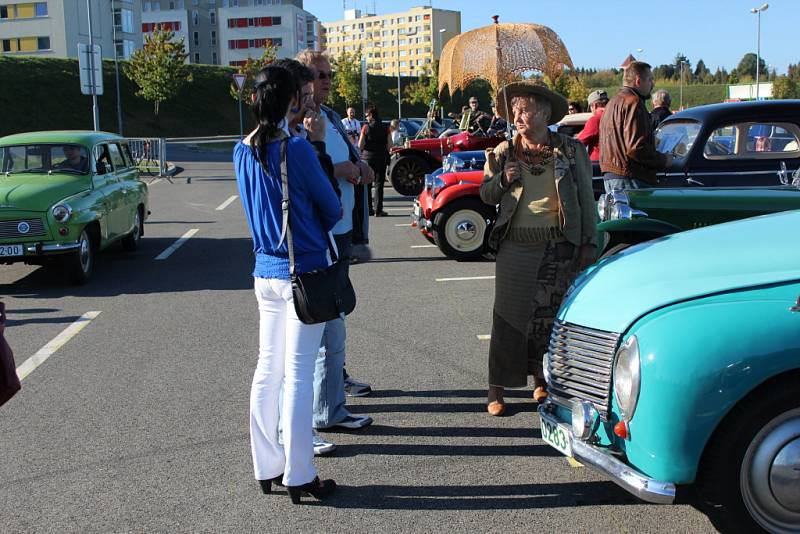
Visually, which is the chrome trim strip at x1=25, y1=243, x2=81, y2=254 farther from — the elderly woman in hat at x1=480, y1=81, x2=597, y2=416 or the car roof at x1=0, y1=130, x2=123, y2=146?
the elderly woman in hat at x1=480, y1=81, x2=597, y2=416

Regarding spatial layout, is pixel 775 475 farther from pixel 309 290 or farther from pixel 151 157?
pixel 151 157

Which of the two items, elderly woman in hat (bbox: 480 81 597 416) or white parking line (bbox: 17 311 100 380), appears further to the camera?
white parking line (bbox: 17 311 100 380)

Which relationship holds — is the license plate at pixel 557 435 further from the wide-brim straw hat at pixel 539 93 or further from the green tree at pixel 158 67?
the green tree at pixel 158 67

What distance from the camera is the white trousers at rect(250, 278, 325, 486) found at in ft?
11.8

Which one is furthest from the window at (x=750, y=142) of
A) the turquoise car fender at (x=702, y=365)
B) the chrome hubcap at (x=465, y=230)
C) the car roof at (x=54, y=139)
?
the car roof at (x=54, y=139)

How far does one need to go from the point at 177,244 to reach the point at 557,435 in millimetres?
9493

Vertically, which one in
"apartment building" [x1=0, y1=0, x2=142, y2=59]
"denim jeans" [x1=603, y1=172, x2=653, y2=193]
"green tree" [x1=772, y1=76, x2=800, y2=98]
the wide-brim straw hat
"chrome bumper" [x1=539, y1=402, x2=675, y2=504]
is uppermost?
"apartment building" [x1=0, y1=0, x2=142, y2=59]

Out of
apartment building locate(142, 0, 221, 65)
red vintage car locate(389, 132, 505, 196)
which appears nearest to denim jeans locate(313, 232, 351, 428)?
red vintage car locate(389, 132, 505, 196)

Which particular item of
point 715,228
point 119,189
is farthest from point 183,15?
point 715,228

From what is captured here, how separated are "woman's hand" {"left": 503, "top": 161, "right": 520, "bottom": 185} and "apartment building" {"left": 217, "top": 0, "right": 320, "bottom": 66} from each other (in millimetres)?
107890

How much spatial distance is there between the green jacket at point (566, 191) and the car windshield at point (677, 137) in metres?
4.07

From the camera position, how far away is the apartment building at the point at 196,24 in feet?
391

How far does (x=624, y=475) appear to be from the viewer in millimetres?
3045

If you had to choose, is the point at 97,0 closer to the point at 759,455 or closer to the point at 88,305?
the point at 88,305
